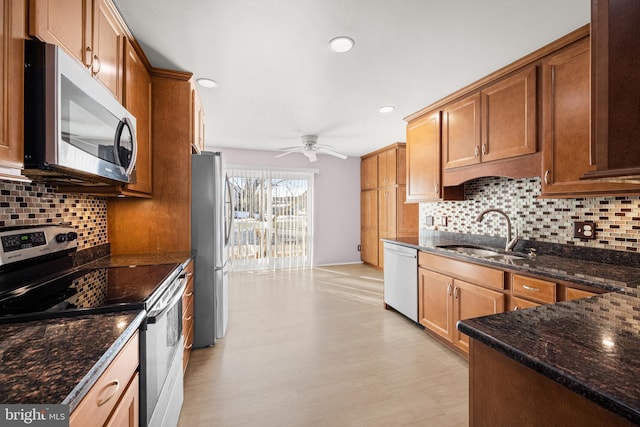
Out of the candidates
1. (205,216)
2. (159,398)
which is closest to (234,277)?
(205,216)

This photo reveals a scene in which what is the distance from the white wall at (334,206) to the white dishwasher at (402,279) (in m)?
2.75

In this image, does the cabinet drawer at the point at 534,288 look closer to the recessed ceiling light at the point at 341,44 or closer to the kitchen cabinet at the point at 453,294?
the kitchen cabinet at the point at 453,294

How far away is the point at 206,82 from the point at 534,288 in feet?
10.1

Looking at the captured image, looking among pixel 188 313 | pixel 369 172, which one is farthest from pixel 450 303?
pixel 369 172

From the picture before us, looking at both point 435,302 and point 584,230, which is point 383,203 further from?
point 584,230

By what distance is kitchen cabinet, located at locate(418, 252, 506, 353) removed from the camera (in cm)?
209

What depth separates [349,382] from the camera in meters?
2.04

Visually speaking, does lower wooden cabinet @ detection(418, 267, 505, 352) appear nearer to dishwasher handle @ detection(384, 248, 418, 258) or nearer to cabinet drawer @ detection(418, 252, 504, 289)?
cabinet drawer @ detection(418, 252, 504, 289)

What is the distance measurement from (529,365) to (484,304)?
1.68m

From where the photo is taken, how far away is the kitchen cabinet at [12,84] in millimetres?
903

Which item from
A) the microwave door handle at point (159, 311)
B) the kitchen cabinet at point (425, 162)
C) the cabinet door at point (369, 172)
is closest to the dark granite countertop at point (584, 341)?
the microwave door handle at point (159, 311)

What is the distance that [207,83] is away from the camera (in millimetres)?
2648

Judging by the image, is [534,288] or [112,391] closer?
[112,391]

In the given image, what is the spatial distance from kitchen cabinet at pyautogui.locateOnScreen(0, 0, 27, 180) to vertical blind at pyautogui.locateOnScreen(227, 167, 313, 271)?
4446 mm
